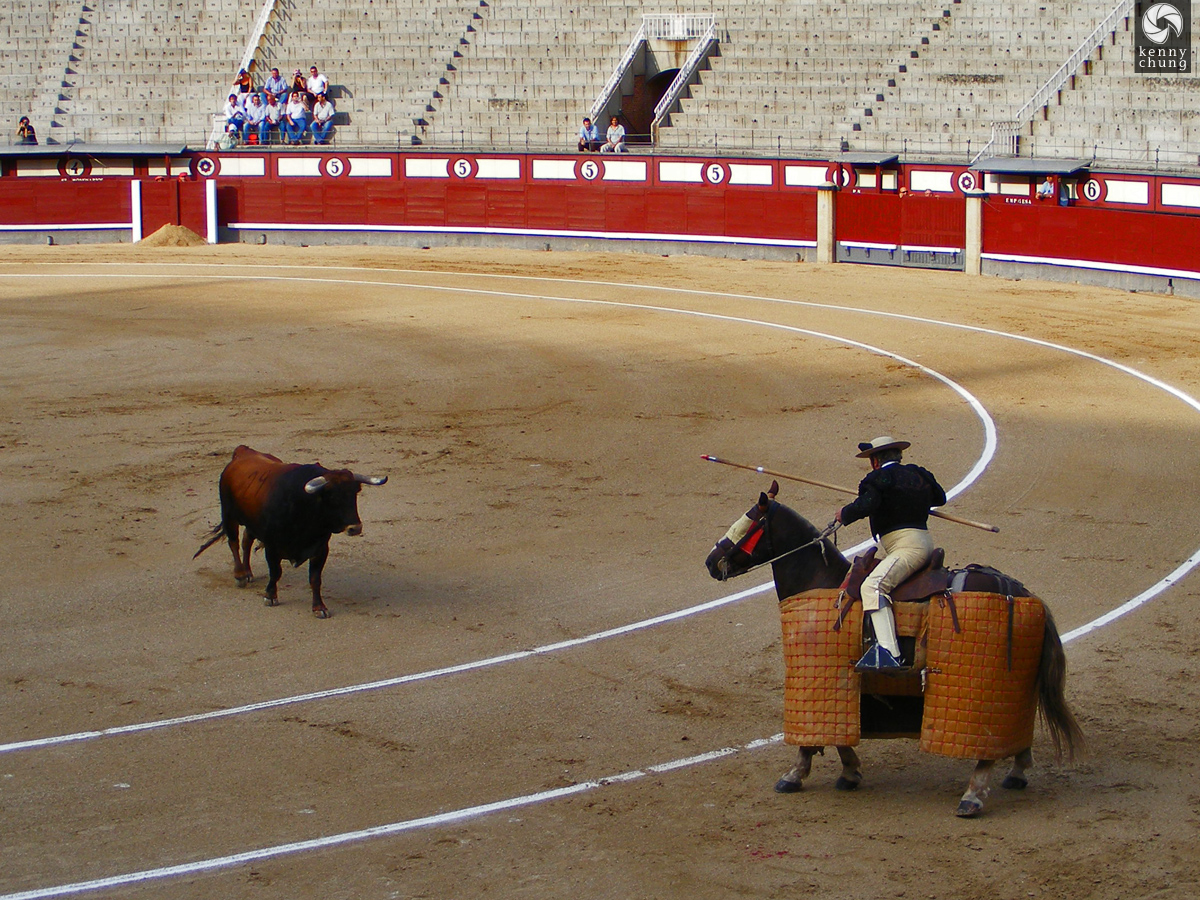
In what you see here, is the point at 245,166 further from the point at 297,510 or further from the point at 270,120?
the point at 297,510

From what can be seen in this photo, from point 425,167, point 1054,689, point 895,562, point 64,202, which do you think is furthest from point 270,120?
point 1054,689

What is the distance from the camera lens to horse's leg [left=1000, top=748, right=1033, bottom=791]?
677 centimetres

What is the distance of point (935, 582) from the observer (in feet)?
21.9

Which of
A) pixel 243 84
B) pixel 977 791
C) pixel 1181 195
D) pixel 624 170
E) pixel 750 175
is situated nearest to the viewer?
pixel 977 791

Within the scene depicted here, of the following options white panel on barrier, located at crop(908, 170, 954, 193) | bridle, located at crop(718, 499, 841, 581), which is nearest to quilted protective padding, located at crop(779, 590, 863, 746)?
bridle, located at crop(718, 499, 841, 581)

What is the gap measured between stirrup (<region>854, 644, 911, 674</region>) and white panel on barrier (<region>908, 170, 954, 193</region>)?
76.1 feet

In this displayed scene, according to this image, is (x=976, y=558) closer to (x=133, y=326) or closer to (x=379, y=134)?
(x=133, y=326)

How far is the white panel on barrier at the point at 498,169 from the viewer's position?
3256 centimetres

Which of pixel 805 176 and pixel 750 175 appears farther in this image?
pixel 750 175

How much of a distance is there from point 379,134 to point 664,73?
22.9 feet

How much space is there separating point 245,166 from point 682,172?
10.2 meters

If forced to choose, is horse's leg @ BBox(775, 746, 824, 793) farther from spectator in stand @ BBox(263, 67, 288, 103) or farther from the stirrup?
spectator in stand @ BBox(263, 67, 288, 103)

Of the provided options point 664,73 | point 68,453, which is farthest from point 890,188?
point 68,453

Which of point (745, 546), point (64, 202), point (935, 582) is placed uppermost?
point (64, 202)
